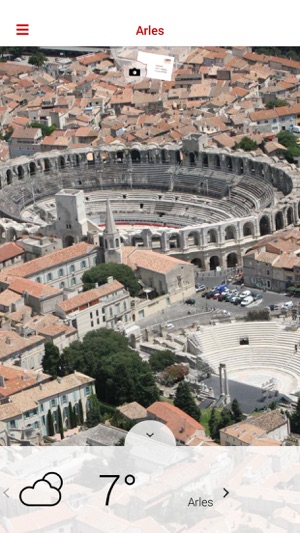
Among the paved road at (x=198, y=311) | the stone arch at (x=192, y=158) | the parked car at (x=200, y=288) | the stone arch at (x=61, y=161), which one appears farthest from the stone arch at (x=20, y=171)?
the paved road at (x=198, y=311)

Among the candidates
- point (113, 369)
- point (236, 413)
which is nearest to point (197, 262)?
point (113, 369)

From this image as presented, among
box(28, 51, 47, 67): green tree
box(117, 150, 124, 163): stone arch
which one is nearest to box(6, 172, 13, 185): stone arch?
box(117, 150, 124, 163): stone arch

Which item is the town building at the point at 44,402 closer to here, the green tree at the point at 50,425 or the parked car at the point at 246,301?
the green tree at the point at 50,425

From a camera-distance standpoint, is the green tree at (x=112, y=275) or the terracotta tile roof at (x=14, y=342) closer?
the terracotta tile roof at (x=14, y=342)

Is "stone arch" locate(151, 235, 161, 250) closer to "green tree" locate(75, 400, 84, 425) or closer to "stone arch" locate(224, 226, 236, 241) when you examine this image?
"stone arch" locate(224, 226, 236, 241)

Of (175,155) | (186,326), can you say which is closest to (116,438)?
(186,326)

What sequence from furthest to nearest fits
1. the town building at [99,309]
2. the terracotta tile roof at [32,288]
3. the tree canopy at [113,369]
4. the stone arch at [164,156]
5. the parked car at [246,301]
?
the stone arch at [164,156], the parked car at [246,301], the terracotta tile roof at [32,288], the town building at [99,309], the tree canopy at [113,369]
